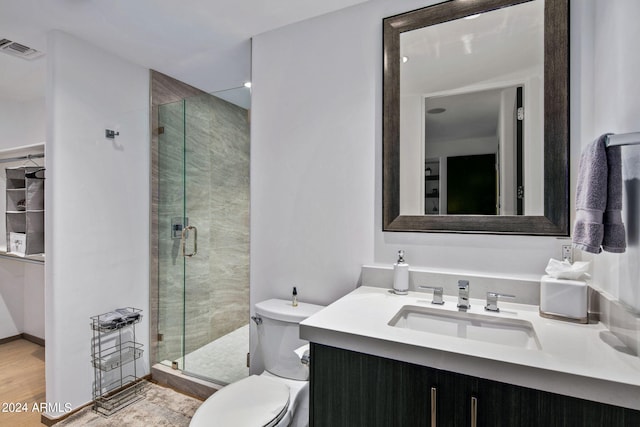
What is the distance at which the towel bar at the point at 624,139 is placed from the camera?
0.78m

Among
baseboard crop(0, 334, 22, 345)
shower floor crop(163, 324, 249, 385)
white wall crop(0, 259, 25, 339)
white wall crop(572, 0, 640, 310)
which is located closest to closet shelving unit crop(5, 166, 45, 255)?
white wall crop(0, 259, 25, 339)

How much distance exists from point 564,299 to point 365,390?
757mm

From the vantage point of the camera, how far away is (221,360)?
2.40 metres

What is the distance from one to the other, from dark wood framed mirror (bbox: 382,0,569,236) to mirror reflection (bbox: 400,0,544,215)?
0.04 feet

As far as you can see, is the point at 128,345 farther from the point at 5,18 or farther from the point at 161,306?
the point at 5,18

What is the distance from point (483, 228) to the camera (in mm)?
1452

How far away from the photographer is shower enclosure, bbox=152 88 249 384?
97.0 inches

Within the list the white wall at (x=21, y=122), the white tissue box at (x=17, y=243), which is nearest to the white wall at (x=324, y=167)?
the white tissue box at (x=17, y=243)

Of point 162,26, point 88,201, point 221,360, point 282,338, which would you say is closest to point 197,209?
point 88,201

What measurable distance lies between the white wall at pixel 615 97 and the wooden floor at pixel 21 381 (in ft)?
9.56

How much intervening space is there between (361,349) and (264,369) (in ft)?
3.02

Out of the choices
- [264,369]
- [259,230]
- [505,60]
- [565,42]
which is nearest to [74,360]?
[264,369]

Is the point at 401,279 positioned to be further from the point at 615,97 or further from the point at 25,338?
the point at 25,338

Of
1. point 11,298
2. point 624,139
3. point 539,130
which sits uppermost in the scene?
point 539,130
